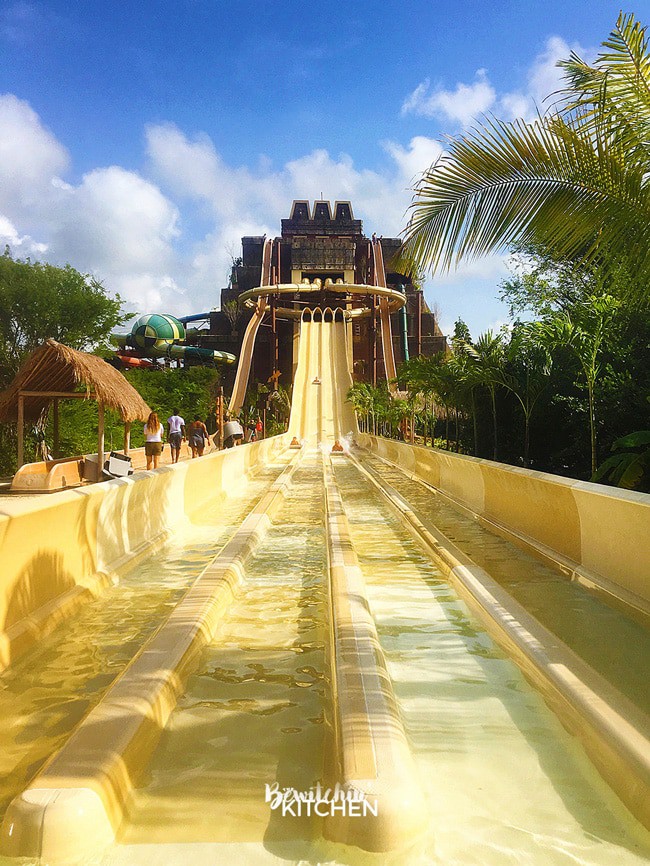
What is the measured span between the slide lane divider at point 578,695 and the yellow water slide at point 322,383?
102ft

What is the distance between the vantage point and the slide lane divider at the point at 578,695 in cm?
228

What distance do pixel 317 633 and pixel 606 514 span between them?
2252 mm

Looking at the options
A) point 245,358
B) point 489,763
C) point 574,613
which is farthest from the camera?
point 245,358

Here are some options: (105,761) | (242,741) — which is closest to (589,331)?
(242,741)

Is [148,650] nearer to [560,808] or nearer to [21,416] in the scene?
[560,808]

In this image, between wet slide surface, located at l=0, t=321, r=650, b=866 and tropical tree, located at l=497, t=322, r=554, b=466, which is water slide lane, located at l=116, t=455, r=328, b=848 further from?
tropical tree, located at l=497, t=322, r=554, b=466

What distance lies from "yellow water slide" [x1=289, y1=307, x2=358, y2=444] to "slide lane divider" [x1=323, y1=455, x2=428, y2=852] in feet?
105

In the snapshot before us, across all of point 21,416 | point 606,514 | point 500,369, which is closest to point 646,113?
point 606,514

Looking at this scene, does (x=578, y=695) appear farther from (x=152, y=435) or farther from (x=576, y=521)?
(x=152, y=435)

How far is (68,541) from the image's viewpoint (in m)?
4.60

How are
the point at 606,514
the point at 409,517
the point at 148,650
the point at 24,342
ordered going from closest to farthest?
the point at 148,650, the point at 606,514, the point at 409,517, the point at 24,342

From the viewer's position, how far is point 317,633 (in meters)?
4.12

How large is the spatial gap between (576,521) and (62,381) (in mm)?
11669

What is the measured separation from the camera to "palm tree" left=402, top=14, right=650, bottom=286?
5340 millimetres
